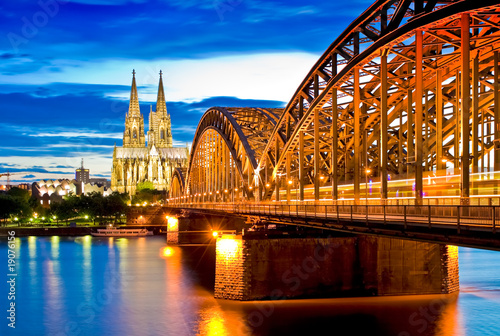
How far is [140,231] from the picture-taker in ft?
427

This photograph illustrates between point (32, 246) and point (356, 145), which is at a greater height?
point (356, 145)

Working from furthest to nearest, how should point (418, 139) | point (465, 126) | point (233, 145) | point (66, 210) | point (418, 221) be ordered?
point (66, 210)
point (233, 145)
point (418, 139)
point (465, 126)
point (418, 221)

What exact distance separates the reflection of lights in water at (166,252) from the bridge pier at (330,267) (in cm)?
4160

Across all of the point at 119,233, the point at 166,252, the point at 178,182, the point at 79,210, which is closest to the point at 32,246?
the point at 166,252

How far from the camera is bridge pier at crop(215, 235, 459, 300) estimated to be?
42.1 m

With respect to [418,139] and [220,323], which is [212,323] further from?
[418,139]

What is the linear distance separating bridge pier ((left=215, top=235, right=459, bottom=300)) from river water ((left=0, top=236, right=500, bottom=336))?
2.33 ft

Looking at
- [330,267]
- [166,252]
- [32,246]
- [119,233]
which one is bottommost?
[166,252]

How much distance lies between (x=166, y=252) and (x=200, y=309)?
46945 millimetres

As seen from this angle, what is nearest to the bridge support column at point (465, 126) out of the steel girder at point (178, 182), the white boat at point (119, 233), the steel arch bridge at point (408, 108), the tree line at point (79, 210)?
the steel arch bridge at point (408, 108)

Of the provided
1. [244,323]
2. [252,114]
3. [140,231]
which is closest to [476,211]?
[244,323]

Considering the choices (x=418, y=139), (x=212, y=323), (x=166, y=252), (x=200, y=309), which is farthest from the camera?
(x=166, y=252)

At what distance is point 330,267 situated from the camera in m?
42.8

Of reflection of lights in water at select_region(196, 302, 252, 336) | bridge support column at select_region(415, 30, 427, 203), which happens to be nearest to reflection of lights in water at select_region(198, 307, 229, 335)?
reflection of lights in water at select_region(196, 302, 252, 336)
